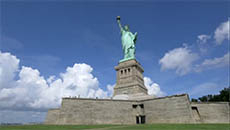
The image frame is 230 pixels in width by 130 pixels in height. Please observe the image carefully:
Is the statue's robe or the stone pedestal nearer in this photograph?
the stone pedestal

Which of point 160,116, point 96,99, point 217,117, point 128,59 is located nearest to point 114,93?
point 128,59

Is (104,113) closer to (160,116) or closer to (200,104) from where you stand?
(160,116)

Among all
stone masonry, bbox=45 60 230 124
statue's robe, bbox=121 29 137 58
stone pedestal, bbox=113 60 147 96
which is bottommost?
stone masonry, bbox=45 60 230 124

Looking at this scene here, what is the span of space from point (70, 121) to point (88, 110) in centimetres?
338

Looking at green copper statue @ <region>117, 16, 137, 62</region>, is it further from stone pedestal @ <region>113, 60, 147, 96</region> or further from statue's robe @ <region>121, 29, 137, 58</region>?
stone pedestal @ <region>113, 60, 147, 96</region>

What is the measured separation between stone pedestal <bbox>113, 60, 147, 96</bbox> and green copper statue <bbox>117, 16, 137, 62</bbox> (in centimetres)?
276

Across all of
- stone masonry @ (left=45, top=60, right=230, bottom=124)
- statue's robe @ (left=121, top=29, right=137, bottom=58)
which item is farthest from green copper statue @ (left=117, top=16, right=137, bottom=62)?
stone masonry @ (left=45, top=60, right=230, bottom=124)

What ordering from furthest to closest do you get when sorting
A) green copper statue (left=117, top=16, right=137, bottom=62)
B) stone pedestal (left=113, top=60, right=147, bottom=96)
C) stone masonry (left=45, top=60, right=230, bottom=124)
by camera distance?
green copper statue (left=117, top=16, right=137, bottom=62) < stone pedestal (left=113, top=60, right=147, bottom=96) < stone masonry (left=45, top=60, right=230, bottom=124)

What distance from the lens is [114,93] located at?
39812 mm

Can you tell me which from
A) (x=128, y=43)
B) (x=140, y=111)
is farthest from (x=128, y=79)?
(x=128, y=43)

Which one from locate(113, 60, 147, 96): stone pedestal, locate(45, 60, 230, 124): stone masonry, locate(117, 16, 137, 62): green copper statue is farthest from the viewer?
locate(117, 16, 137, 62): green copper statue

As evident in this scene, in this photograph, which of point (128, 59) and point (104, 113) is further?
point (128, 59)

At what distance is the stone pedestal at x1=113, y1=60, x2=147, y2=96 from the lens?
121ft

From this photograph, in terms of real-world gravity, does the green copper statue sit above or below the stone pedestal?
above
